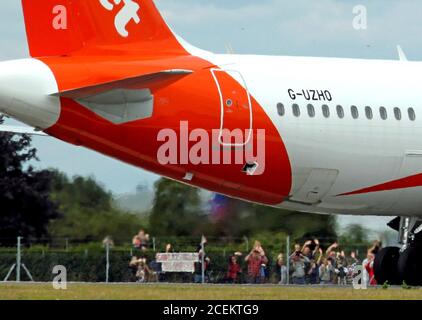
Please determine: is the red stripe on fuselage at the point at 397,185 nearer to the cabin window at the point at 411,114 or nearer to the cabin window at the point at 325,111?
the cabin window at the point at 411,114

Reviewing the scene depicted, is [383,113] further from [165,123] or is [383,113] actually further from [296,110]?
[165,123]

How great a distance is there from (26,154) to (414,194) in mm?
25702

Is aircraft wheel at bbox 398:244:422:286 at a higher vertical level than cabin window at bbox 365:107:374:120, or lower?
lower

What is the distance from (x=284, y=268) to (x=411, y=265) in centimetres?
584

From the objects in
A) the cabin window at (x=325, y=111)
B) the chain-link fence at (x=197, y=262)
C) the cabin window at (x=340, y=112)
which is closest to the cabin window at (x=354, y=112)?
the cabin window at (x=340, y=112)

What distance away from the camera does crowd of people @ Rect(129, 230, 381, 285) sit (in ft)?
131

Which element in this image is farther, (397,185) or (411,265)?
(411,265)

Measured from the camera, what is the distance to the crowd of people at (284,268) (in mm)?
39875

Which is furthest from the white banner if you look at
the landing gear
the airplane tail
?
the airplane tail

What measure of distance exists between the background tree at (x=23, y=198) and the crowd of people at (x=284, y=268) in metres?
15.4

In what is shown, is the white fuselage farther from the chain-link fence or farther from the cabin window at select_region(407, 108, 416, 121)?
the chain-link fence

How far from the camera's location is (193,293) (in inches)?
1129

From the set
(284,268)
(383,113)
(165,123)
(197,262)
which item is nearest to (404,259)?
(383,113)
